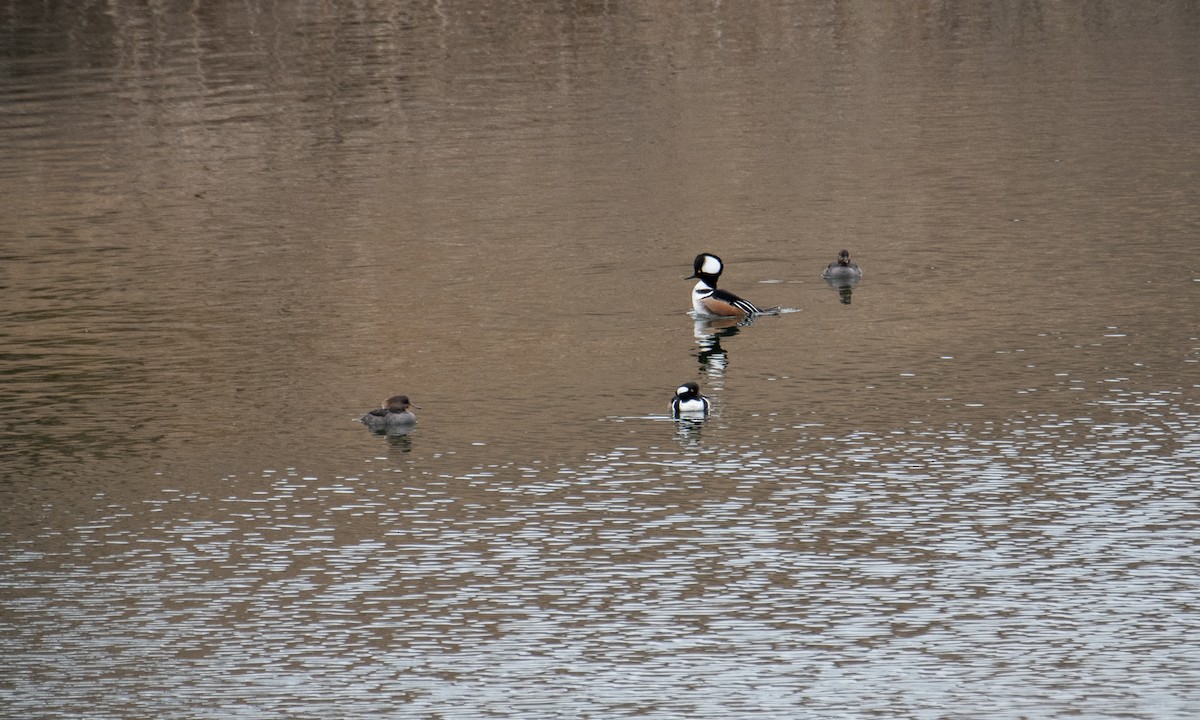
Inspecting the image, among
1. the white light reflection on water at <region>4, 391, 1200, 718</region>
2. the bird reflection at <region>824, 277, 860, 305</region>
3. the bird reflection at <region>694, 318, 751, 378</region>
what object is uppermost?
the bird reflection at <region>824, 277, 860, 305</region>

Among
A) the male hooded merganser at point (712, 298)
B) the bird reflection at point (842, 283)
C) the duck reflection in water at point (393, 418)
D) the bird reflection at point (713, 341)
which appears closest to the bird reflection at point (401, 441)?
the duck reflection in water at point (393, 418)

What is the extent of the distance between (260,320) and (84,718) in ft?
39.7

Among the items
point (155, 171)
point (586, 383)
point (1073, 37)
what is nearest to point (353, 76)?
point (155, 171)

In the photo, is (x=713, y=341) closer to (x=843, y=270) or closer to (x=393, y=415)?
(x=843, y=270)

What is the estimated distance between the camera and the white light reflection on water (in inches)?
491

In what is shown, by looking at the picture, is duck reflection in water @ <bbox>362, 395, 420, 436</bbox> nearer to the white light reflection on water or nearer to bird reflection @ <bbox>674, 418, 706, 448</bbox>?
the white light reflection on water

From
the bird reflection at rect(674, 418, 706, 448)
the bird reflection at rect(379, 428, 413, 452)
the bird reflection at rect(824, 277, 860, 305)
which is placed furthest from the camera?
the bird reflection at rect(824, 277, 860, 305)

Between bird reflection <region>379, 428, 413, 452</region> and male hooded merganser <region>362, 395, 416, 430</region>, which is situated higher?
male hooded merganser <region>362, 395, 416, 430</region>

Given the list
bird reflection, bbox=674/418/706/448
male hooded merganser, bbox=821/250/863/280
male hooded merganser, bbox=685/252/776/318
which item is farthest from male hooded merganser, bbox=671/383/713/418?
male hooded merganser, bbox=821/250/863/280

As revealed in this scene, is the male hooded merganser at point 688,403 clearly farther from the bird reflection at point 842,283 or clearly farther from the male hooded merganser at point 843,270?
the male hooded merganser at point 843,270

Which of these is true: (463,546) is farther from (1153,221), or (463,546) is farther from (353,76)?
(353,76)

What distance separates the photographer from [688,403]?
60.9 ft

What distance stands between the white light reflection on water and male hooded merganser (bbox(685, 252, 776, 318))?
16.4 feet

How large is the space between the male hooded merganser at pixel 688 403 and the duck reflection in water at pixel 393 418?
2.35m
